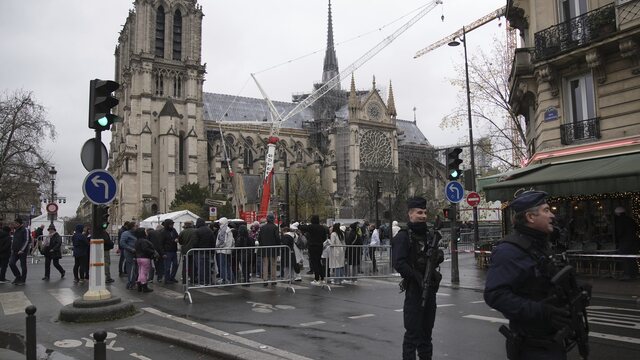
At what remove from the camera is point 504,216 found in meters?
21.1

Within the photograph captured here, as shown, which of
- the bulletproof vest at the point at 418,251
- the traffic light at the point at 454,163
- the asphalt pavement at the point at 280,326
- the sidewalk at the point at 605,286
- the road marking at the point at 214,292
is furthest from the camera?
the traffic light at the point at 454,163

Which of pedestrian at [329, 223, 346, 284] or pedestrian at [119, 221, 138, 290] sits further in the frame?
pedestrian at [329, 223, 346, 284]

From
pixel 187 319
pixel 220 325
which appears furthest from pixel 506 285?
pixel 187 319

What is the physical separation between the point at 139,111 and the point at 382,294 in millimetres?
65000

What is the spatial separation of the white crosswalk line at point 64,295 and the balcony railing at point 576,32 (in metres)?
15.1

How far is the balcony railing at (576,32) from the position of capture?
14914 mm

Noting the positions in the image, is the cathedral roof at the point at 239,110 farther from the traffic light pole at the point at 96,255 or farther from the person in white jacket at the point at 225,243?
the traffic light pole at the point at 96,255

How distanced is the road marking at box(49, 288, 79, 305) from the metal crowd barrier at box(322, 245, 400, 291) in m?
5.86

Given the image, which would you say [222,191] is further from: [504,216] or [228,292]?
[228,292]

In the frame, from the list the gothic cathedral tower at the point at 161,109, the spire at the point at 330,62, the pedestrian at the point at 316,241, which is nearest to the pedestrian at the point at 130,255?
the pedestrian at the point at 316,241

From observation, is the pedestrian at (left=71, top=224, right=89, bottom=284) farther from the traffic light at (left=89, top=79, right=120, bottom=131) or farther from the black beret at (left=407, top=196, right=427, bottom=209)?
the black beret at (left=407, top=196, right=427, bottom=209)

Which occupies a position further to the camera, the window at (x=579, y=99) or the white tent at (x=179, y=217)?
the white tent at (x=179, y=217)

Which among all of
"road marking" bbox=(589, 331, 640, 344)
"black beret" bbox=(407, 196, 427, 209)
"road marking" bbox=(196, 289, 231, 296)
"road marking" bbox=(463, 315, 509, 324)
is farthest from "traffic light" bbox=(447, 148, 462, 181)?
Answer: "black beret" bbox=(407, 196, 427, 209)

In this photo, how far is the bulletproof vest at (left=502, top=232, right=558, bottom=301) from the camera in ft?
10.1
